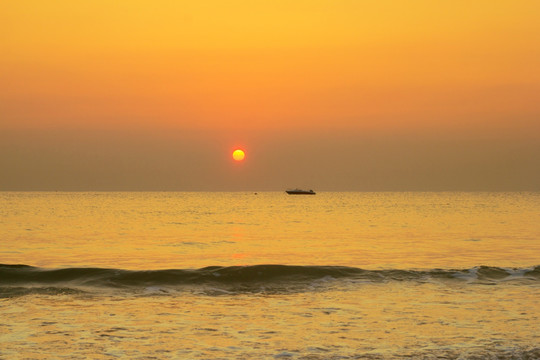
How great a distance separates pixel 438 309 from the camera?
63.7ft

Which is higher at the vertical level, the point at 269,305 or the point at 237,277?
the point at 237,277

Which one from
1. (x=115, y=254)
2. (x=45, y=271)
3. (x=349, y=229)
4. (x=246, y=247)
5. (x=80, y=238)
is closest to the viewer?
(x=45, y=271)

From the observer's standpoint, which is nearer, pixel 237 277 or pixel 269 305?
pixel 269 305

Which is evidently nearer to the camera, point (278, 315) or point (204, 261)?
point (278, 315)

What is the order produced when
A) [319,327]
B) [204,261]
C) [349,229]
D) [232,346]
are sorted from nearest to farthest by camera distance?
[232,346]
[319,327]
[204,261]
[349,229]

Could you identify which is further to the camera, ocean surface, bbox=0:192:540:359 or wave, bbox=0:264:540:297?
wave, bbox=0:264:540:297

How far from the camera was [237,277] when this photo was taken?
28250mm

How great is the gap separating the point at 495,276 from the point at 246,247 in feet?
66.1

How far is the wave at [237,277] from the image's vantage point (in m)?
26.0

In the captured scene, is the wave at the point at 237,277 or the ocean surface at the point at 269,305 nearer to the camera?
the ocean surface at the point at 269,305

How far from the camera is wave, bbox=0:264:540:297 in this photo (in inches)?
1023

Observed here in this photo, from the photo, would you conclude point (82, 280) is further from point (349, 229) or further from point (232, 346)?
point (349, 229)

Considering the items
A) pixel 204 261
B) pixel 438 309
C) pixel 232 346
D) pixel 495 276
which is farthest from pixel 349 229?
pixel 232 346

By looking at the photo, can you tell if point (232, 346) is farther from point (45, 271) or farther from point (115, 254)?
point (115, 254)
